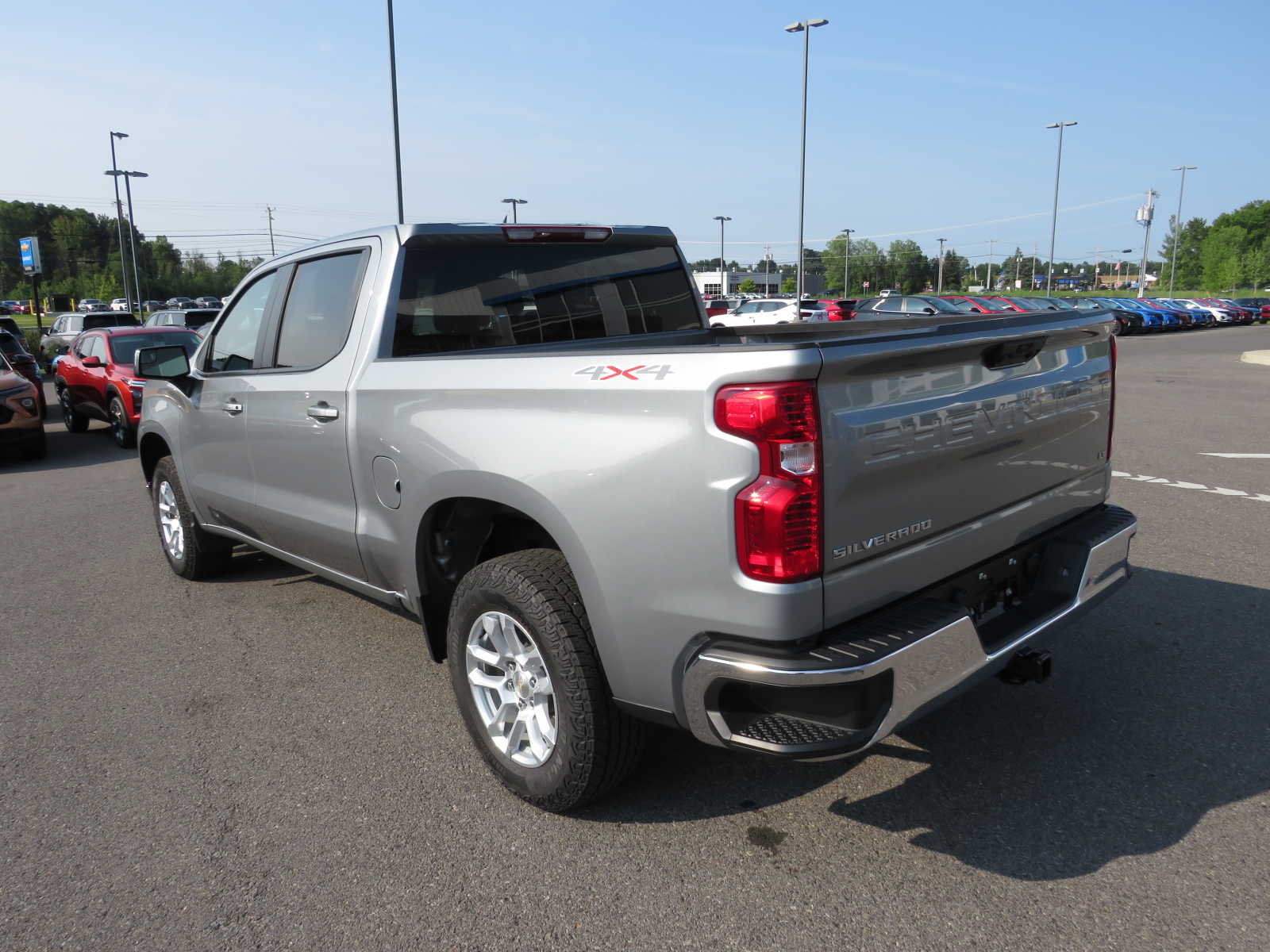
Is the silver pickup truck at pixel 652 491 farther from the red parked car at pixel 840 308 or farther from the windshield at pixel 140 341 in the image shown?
the red parked car at pixel 840 308

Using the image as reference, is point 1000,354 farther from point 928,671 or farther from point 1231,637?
point 1231,637

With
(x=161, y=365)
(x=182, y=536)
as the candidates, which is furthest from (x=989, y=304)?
(x=161, y=365)

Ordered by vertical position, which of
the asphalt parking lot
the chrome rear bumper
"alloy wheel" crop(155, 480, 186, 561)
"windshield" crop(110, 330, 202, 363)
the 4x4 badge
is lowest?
the asphalt parking lot

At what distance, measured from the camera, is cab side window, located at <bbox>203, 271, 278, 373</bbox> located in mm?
4613

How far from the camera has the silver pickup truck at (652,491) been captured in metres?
2.36

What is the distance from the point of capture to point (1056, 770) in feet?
10.6

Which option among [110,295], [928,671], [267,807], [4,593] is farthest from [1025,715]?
[110,295]

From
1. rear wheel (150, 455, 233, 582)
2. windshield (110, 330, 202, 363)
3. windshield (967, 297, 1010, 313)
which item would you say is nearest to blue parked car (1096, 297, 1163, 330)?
windshield (967, 297, 1010, 313)

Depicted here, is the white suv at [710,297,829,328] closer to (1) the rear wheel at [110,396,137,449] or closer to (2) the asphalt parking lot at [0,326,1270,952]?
(1) the rear wheel at [110,396,137,449]

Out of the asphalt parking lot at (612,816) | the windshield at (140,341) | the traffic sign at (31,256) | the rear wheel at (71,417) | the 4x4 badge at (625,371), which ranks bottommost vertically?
the rear wheel at (71,417)

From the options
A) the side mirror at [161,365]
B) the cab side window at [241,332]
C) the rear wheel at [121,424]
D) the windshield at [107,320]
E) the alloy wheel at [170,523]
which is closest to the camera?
the cab side window at [241,332]

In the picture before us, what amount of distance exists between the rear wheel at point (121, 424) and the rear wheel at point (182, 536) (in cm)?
732

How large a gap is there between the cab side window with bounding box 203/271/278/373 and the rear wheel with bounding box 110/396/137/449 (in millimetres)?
8586

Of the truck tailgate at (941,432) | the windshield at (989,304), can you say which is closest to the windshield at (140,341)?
the truck tailgate at (941,432)
